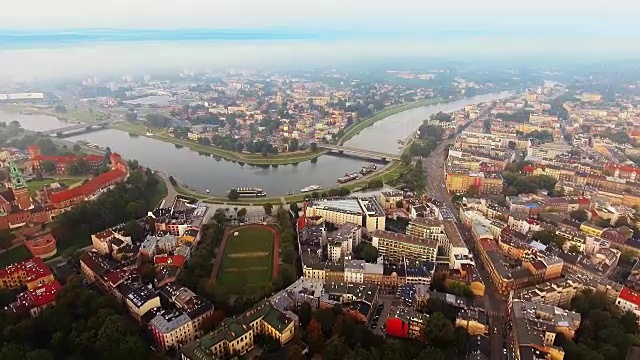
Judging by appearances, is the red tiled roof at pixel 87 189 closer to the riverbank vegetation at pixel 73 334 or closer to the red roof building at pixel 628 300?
the riverbank vegetation at pixel 73 334

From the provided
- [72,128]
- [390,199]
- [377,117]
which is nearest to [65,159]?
[72,128]

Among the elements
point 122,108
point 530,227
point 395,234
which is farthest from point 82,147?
point 530,227

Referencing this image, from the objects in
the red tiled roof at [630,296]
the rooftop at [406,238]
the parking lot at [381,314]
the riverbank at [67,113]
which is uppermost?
the riverbank at [67,113]

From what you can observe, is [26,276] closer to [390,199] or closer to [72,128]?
[390,199]

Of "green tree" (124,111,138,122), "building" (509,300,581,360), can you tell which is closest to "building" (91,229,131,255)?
"building" (509,300,581,360)

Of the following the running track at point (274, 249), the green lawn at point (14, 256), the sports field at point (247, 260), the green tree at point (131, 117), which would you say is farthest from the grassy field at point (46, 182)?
the green tree at point (131, 117)

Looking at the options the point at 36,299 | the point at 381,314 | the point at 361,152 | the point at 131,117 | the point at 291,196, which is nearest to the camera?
the point at 36,299

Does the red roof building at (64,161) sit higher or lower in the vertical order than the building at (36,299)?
higher
